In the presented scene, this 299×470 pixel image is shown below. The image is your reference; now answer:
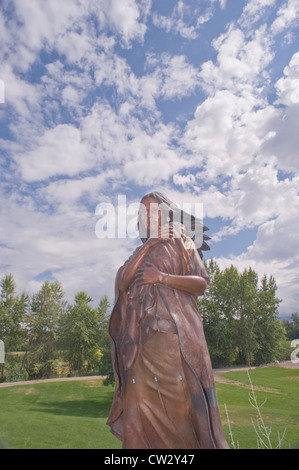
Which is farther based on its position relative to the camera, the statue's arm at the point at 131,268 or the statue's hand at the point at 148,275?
the statue's arm at the point at 131,268

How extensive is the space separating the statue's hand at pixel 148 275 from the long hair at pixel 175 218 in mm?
773

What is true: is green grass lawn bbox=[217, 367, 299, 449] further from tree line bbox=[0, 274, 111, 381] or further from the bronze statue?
tree line bbox=[0, 274, 111, 381]

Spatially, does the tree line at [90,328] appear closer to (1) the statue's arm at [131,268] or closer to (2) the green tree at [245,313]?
(2) the green tree at [245,313]

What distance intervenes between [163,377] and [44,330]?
42.2 meters

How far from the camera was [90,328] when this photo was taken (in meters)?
41.8

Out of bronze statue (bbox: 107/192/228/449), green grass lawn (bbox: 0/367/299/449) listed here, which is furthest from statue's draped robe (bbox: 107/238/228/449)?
green grass lawn (bbox: 0/367/299/449)

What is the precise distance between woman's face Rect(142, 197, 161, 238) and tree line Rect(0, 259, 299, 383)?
3584cm

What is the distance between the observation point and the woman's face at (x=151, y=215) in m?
3.90

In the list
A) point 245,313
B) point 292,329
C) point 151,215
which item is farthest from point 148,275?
point 292,329

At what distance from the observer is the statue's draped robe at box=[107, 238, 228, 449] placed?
9.16 feet

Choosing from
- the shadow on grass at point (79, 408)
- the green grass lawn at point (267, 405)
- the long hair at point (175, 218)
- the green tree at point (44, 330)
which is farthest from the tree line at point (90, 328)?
the long hair at point (175, 218)

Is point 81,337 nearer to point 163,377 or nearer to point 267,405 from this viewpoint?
point 267,405

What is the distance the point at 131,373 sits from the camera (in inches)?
119
